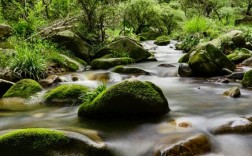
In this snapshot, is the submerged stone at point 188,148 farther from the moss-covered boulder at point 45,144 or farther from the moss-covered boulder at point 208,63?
the moss-covered boulder at point 208,63

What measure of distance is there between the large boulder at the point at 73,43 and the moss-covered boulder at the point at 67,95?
7.01 m

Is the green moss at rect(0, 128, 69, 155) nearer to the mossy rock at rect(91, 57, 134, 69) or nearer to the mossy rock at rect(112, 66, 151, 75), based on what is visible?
the mossy rock at rect(112, 66, 151, 75)

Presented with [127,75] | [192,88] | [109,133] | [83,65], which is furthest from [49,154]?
[83,65]

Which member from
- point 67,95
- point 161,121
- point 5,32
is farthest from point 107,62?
point 161,121

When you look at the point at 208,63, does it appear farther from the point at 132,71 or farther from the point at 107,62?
the point at 107,62

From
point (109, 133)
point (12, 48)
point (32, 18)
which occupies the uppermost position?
point (32, 18)

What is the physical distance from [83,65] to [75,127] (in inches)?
346

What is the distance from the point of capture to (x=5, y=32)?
13.4m

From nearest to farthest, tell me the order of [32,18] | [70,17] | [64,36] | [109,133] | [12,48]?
1. [109,133]
2. [12,48]
3. [32,18]
4. [64,36]
5. [70,17]

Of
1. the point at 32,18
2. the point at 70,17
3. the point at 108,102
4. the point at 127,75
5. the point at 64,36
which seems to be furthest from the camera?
the point at 70,17

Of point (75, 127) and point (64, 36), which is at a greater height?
point (64, 36)

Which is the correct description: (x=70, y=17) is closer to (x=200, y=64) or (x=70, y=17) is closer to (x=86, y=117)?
(x=200, y=64)

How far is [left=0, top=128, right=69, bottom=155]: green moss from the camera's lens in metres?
4.70

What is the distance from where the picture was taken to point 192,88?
373 inches
